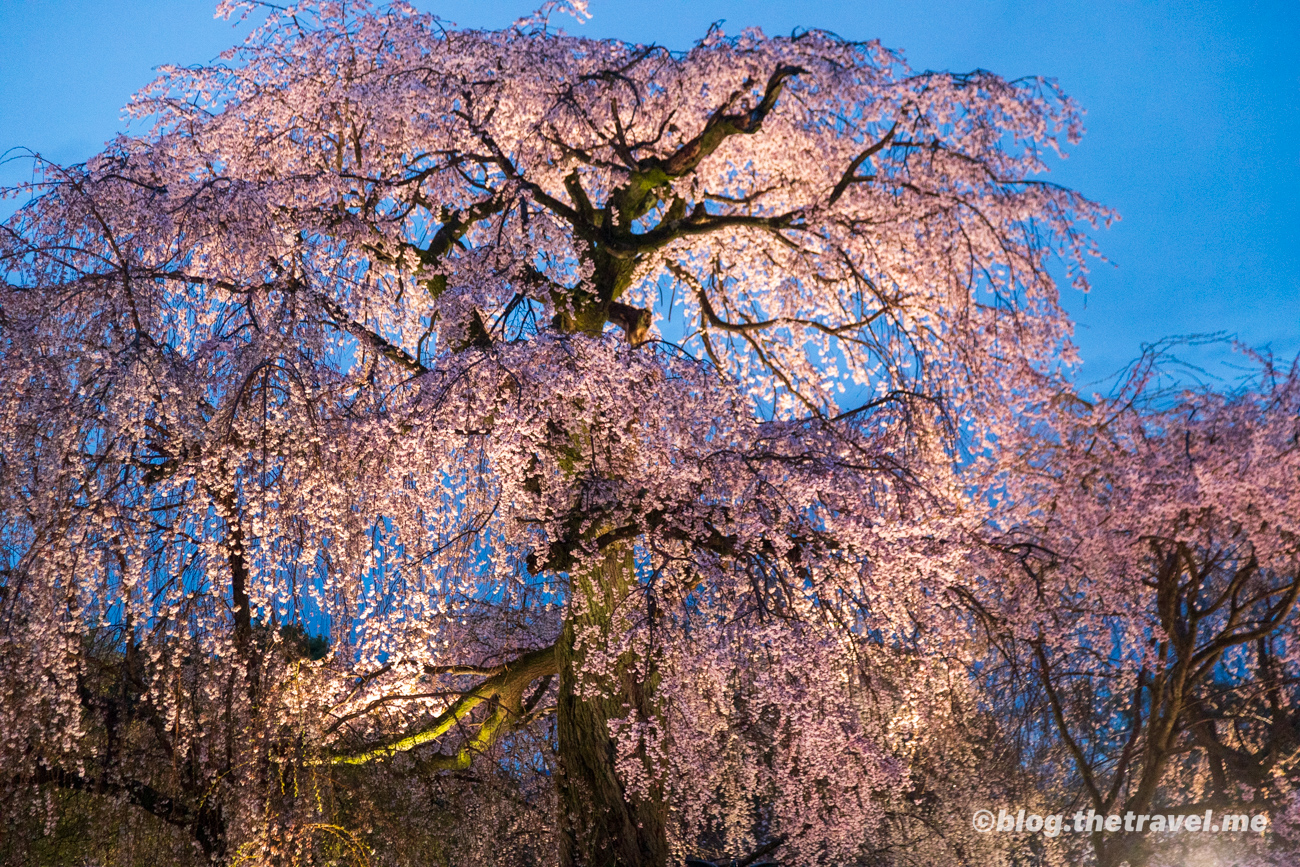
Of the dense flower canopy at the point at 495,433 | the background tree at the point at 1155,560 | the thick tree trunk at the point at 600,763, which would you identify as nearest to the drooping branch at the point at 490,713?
the dense flower canopy at the point at 495,433

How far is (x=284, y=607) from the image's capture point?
4879 mm

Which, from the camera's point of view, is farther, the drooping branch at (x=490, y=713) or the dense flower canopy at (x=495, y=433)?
the drooping branch at (x=490, y=713)

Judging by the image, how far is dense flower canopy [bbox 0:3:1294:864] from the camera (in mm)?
5094

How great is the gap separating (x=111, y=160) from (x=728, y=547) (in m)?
5.04

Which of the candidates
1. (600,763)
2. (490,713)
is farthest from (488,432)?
(490,713)

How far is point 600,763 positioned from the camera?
6.78 meters

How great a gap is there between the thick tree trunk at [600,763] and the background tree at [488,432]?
3 centimetres

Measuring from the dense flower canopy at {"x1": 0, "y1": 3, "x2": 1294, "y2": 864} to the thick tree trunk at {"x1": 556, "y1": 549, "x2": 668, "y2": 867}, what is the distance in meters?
0.03

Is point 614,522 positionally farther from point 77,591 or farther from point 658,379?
point 77,591

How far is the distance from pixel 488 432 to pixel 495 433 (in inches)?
5.9

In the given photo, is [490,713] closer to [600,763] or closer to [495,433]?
[600,763]

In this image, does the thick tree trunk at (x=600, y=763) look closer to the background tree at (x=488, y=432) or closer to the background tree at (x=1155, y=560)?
the background tree at (x=488, y=432)

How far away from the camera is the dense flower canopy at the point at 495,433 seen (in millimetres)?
5094

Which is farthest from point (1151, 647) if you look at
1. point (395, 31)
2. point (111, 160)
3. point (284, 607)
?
point (111, 160)
